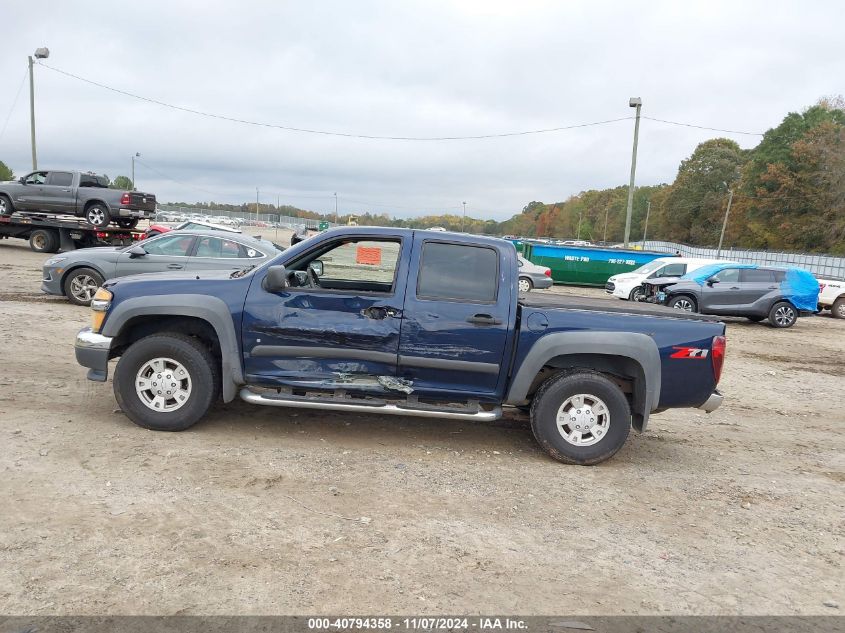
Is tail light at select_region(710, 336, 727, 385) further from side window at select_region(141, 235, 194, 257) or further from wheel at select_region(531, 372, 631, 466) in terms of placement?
side window at select_region(141, 235, 194, 257)

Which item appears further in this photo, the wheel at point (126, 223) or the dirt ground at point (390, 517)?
the wheel at point (126, 223)

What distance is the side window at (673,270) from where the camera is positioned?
70.0 feet

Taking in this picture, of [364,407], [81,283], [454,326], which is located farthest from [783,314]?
[81,283]

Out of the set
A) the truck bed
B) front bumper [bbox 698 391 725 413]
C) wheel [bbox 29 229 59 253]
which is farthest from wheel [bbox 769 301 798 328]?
wheel [bbox 29 229 59 253]

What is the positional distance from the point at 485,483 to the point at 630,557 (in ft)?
4.17

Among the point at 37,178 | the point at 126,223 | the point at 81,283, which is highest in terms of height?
the point at 37,178

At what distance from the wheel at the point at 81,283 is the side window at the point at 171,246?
1.11 meters

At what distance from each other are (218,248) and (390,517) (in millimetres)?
8100

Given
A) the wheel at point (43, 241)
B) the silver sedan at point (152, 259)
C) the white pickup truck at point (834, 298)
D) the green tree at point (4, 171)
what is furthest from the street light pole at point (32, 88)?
the green tree at point (4, 171)

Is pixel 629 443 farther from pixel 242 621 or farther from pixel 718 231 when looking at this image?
pixel 718 231

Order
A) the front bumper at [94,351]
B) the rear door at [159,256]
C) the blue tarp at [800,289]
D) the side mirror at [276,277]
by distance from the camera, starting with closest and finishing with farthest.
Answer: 1. the side mirror at [276,277]
2. the front bumper at [94,351]
3. the rear door at [159,256]
4. the blue tarp at [800,289]

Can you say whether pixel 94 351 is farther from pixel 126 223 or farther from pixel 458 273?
pixel 126 223

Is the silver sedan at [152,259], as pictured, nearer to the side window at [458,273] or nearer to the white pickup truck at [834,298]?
the side window at [458,273]

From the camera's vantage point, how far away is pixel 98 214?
1952cm
